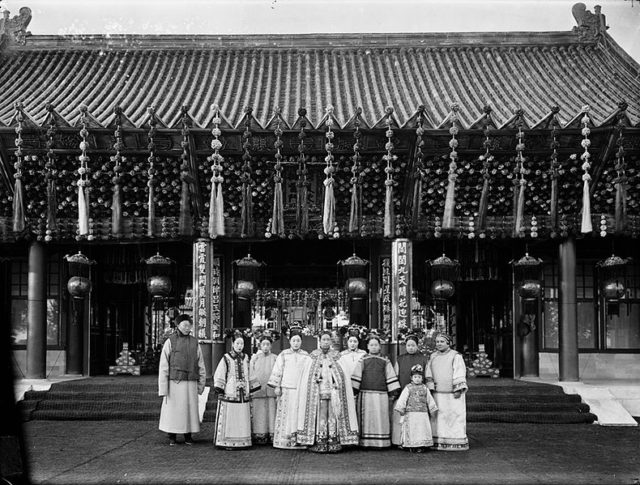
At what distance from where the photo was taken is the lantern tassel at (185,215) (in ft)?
44.2

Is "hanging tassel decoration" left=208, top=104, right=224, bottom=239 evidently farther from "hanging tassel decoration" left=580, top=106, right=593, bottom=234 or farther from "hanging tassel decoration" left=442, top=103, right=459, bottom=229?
"hanging tassel decoration" left=580, top=106, right=593, bottom=234

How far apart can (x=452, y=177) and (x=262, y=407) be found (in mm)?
5108

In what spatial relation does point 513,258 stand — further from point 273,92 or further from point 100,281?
point 100,281

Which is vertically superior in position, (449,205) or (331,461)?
(449,205)

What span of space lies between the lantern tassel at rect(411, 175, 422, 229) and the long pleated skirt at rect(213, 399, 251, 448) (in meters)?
5.18

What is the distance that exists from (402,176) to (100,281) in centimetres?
614

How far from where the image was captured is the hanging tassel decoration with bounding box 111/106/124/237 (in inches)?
514

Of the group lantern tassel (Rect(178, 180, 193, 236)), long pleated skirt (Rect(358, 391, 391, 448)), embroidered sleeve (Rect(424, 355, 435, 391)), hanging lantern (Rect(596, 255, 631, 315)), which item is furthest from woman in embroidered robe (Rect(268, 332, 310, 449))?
hanging lantern (Rect(596, 255, 631, 315))

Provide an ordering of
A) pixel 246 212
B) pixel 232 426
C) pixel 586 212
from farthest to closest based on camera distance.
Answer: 1. pixel 246 212
2. pixel 586 212
3. pixel 232 426

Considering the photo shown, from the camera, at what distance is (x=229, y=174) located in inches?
548

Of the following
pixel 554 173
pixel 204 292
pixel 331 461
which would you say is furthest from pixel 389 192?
pixel 331 461

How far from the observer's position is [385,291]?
15.0 m

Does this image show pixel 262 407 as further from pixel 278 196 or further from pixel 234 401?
pixel 278 196

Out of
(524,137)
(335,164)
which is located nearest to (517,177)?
(524,137)
